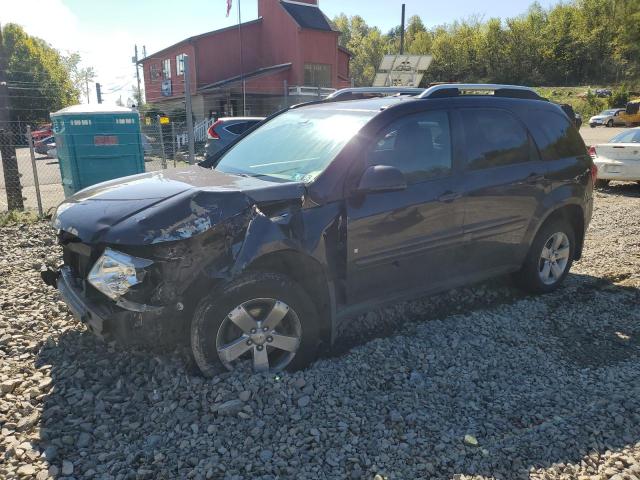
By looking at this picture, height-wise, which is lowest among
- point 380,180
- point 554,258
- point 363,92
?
point 554,258

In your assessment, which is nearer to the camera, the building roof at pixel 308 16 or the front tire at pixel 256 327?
Answer: the front tire at pixel 256 327

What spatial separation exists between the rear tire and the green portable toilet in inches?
237

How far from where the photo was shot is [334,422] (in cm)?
292

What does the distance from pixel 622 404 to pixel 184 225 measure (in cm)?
281

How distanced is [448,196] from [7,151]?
778cm

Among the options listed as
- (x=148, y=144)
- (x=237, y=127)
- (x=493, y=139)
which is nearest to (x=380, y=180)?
(x=493, y=139)

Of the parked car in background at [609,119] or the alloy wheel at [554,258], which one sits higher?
the parked car in background at [609,119]

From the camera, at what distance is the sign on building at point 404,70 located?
50.3ft

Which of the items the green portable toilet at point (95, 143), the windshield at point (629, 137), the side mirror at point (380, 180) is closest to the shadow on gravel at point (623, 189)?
the windshield at point (629, 137)

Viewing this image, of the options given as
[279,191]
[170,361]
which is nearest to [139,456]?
[170,361]

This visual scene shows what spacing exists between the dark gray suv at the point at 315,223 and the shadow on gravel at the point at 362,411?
1.07 ft

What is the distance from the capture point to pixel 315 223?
3305mm

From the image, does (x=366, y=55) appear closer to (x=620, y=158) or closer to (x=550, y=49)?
(x=550, y=49)

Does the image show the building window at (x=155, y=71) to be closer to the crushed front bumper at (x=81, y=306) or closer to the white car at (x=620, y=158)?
the white car at (x=620, y=158)
